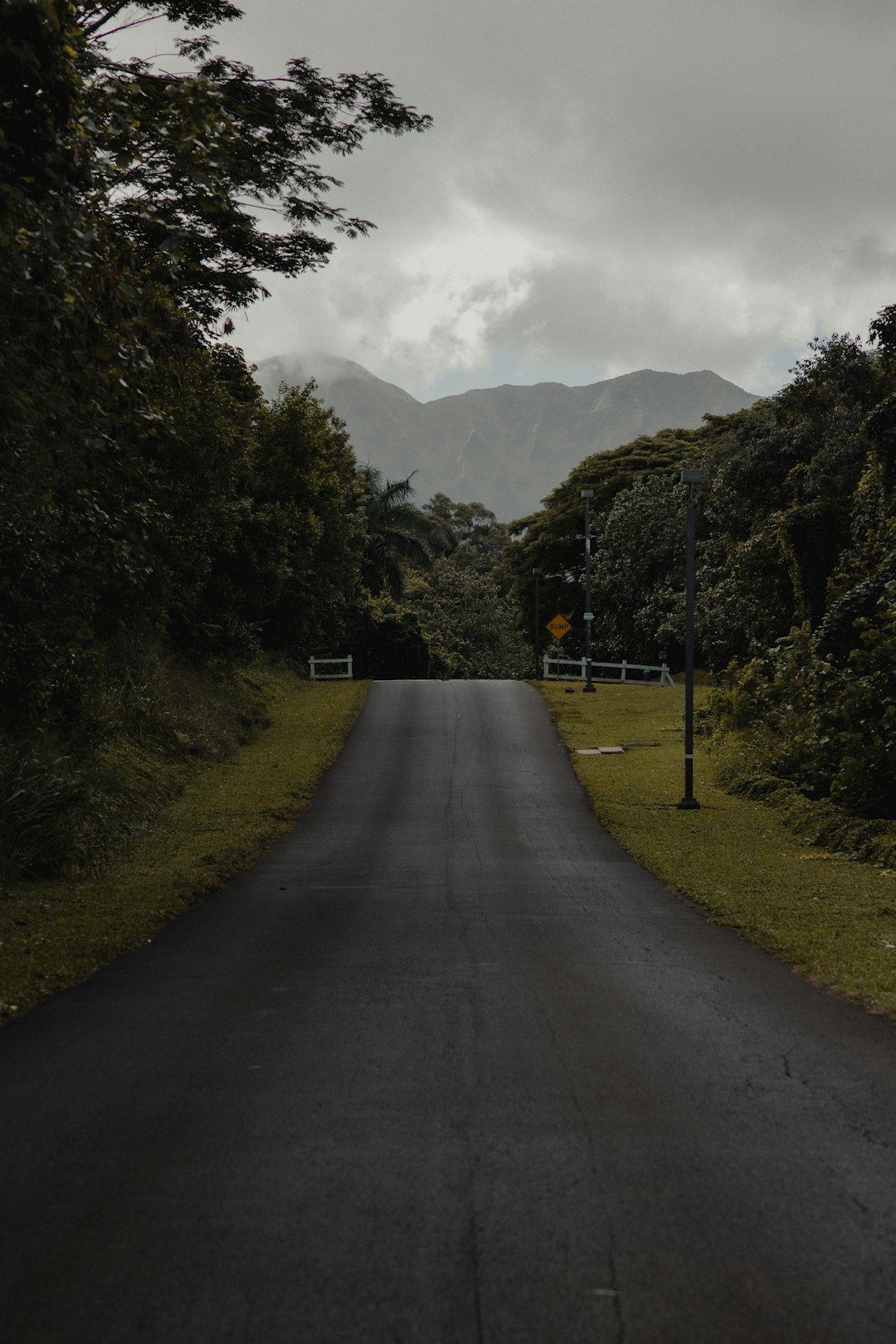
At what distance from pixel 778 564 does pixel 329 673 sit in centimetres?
2249

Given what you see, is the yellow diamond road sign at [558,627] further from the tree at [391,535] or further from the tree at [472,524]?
the tree at [472,524]

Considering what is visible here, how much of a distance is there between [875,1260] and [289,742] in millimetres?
26320

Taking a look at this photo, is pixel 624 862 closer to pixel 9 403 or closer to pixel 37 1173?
pixel 9 403

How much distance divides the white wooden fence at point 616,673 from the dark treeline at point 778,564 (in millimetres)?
1408

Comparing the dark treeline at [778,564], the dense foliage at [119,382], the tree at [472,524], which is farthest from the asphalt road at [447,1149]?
the tree at [472,524]

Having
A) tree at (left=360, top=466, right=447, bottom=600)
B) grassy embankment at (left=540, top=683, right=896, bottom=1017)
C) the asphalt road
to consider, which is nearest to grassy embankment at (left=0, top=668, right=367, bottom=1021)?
the asphalt road

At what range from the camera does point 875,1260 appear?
12.3 ft

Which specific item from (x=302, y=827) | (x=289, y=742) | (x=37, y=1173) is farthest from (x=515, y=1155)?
(x=289, y=742)

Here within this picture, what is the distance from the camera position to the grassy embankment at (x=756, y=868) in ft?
30.2

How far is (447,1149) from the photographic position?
467 cm

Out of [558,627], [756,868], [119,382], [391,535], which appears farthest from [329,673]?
[119,382]

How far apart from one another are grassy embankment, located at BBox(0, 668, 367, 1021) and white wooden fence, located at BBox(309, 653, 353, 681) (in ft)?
52.8

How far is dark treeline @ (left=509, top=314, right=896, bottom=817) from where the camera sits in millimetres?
17797

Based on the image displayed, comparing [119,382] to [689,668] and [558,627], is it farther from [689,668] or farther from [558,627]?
[558,627]
